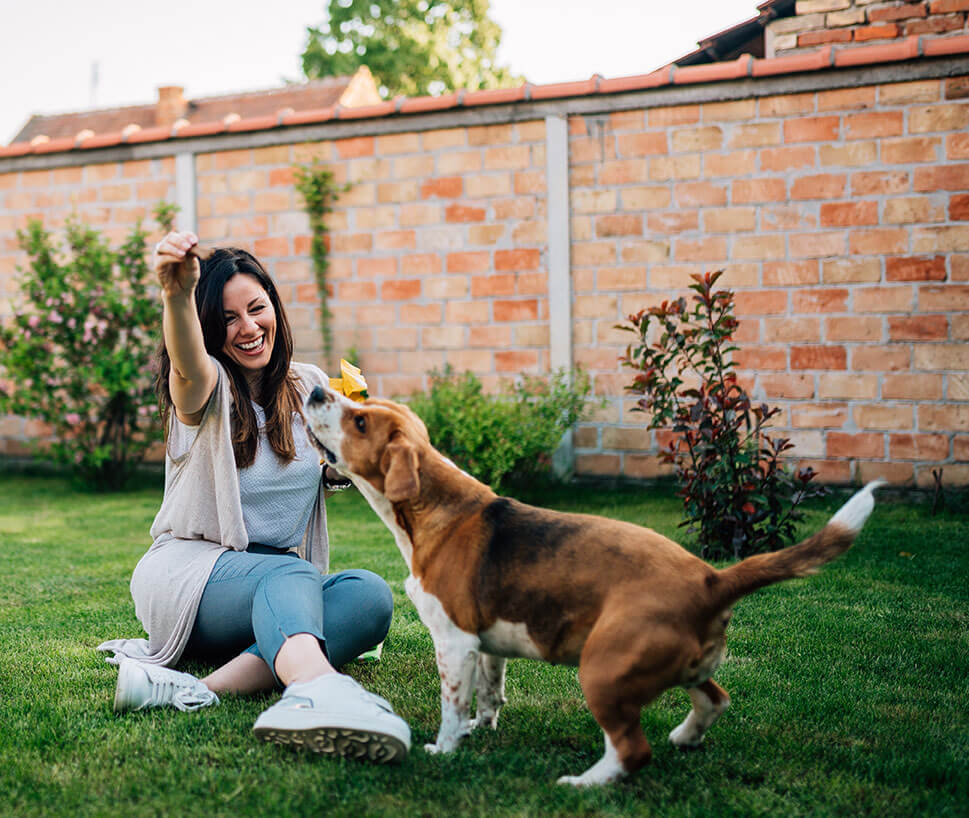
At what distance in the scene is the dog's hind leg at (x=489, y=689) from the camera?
9.50 ft

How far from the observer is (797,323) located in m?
7.08

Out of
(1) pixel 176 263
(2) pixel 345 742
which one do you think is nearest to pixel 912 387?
(2) pixel 345 742

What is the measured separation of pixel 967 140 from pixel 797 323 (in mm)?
1721

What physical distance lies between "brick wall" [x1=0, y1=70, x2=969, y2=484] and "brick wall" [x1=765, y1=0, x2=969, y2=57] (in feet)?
7.93

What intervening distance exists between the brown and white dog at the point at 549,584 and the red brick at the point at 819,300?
191 inches

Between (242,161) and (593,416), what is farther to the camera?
(242,161)

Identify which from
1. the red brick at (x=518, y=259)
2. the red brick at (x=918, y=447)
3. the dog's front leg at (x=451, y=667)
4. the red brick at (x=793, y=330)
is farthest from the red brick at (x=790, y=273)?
the dog's front leg at (x=451, y=667)

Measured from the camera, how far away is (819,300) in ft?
23.0

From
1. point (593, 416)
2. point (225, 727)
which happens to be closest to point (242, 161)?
point (593, 416)

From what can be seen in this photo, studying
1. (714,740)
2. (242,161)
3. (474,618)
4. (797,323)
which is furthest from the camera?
(242,161)

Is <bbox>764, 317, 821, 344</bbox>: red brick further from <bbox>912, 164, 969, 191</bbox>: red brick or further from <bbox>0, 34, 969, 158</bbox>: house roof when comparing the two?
<bbox>0, 34, 969, 158</bbox>: house roof

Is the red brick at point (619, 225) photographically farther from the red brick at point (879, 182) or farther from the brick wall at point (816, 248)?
the red brick at point (879, 182)

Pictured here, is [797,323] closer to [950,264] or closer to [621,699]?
[950,264]

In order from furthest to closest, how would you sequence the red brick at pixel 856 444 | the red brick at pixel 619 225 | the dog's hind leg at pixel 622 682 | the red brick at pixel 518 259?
the red brick at pixel 518 259 → the red brick at pixel 619 225 → the red brick at pixel 856 444 → the dog's hind leg at pixel 622 682
